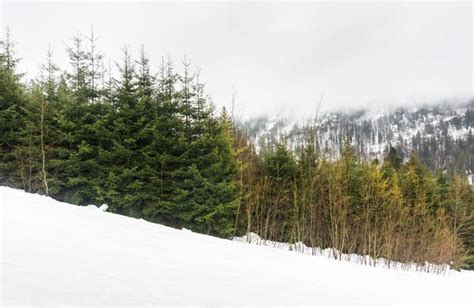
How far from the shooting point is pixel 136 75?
15.6 meters

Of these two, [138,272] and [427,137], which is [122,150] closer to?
[138,272]

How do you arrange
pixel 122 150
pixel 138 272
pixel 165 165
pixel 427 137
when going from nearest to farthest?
pixel 138 272, pixel 122 150, pixel 165 165, pixel 427 137

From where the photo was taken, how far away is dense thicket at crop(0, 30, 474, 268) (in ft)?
46.4

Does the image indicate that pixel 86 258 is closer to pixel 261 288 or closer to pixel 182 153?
pixel 261 288

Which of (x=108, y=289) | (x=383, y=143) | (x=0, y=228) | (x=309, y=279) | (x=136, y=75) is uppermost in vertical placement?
(x=383, y=143)

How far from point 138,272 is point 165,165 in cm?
1098

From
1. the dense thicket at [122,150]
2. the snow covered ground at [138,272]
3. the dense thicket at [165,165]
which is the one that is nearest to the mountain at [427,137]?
the dense thicket at [165,165]

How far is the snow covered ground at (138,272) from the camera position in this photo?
320 centimetres

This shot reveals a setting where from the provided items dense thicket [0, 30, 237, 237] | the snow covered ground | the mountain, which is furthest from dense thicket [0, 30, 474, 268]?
the mountain

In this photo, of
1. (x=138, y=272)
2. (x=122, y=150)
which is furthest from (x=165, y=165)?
(x=138, y=272)

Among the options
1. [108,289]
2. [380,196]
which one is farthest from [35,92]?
[380,196]

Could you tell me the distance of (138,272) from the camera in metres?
4.30

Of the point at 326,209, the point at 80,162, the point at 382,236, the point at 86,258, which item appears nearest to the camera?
the point at 86,258

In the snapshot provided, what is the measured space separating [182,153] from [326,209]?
8245 mm
